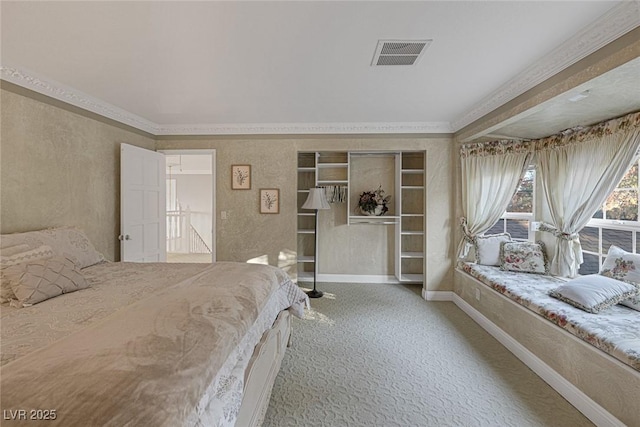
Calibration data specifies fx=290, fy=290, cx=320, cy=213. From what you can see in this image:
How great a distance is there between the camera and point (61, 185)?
281cm

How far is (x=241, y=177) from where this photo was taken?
14.0 feet

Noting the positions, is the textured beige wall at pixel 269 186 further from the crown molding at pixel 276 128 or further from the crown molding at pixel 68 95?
the crown molding at pixel 68 95

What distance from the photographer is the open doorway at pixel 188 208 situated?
741 cm

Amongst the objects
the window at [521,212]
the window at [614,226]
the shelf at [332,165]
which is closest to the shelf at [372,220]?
the shelf at [332,165]

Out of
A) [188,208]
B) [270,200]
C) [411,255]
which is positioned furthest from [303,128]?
[188,208]

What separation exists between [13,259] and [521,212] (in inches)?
198

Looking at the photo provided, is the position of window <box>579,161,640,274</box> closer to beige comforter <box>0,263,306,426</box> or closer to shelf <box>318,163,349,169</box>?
shelf <box>318,163,349,169</box>

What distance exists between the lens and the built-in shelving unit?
4.68m

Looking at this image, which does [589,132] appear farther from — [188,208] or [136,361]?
[188,208]

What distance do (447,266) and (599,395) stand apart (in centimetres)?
232

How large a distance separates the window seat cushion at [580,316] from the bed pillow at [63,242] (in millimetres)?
Result: 3757

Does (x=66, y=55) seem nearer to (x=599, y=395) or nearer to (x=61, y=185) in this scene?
(x=61, y=185)

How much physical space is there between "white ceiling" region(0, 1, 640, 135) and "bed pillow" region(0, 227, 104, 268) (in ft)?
4.23

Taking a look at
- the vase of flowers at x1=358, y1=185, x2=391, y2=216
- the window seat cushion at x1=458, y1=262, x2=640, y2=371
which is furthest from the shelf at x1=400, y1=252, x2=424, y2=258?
the window seat cushion at x1=458, y1=262, x2=640, y2=371
